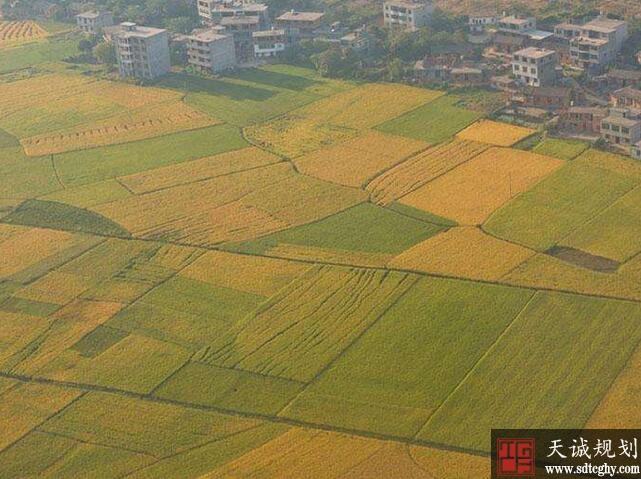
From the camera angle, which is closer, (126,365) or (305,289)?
(126,365)

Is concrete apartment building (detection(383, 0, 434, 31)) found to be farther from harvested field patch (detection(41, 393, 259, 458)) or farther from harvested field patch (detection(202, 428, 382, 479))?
harvested field patch (detection(202, 428, 382, 479))

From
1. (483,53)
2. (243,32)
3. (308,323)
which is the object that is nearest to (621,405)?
(308,323)

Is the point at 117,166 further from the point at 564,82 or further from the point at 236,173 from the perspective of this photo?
the point at 564,82

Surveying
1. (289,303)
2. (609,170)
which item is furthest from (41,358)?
(609,170)

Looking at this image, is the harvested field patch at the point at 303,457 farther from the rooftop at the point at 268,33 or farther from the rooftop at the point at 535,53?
the rooftop at the point at 268,33

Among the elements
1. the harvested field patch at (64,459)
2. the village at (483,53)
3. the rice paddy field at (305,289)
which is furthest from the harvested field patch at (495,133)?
the harvested field patch at (64,459)

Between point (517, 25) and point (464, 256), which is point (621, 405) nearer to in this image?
point (464, 256)

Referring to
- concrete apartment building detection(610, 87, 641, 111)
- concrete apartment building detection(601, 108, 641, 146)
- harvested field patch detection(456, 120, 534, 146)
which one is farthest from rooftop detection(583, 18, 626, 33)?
concrete apartment building detection(601, 108, 641, 146)
